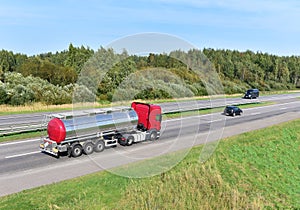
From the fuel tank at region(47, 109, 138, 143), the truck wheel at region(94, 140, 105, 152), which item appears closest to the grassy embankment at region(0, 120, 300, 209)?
the truck wheel at region(94, 140, 105, 152)

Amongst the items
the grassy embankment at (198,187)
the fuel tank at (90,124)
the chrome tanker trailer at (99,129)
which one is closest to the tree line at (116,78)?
the chrome tanker trailer at (99,129)

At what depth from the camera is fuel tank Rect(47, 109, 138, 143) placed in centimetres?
1819

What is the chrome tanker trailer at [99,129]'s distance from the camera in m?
18.4

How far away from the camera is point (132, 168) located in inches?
683

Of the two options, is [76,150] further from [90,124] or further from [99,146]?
[90,124]

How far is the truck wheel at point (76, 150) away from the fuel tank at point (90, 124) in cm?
64

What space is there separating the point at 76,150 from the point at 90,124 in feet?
6.07

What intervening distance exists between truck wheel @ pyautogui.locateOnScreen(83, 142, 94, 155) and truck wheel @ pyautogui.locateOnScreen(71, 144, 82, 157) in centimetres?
33

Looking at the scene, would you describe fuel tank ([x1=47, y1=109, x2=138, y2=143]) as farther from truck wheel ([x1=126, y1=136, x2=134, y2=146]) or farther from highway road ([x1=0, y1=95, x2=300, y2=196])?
highway road ([x1=0, y1=95, x2=300, y2=196])

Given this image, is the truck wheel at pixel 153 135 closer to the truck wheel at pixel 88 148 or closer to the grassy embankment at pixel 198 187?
the grassy embankment at pixel 198 187

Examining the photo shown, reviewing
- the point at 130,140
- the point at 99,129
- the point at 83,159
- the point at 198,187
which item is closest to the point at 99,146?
the point at 99,129

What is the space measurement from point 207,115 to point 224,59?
74.1 meters

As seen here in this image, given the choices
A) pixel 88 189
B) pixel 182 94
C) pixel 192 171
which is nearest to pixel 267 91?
pixel 182 94

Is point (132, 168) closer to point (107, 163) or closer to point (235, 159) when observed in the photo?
point (107, 163)
